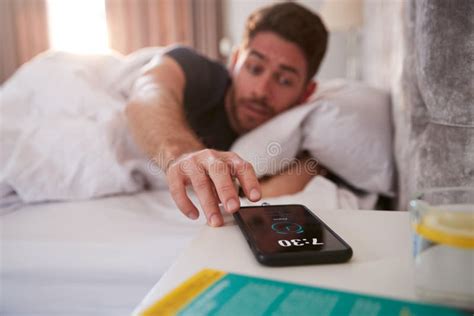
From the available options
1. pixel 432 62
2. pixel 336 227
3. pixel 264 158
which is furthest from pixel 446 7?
pixel 264 158

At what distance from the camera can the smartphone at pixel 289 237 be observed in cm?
34

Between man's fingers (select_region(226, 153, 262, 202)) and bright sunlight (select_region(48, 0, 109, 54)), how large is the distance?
9.89 ft

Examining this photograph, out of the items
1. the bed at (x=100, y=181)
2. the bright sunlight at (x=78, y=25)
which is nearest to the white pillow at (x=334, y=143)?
the bed at (x=100, y=181)

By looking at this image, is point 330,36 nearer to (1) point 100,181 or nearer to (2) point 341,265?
(1) point 100,181

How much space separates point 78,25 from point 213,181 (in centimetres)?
321

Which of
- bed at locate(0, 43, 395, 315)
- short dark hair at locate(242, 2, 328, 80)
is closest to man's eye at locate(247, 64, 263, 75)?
short dark hair at locate(242, 2, 328, 80)

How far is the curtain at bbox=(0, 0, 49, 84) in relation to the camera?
3223mm

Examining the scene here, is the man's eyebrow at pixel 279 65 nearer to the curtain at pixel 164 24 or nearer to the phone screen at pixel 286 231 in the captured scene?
the phone screen at pixel 286 231

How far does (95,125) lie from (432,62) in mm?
710

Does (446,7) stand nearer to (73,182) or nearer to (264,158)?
(264,158)

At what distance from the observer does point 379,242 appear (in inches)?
15.5

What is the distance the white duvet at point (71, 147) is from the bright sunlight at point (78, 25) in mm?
2199

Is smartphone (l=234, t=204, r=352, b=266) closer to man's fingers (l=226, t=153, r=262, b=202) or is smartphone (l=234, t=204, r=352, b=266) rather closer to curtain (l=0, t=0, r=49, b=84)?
man's fingers (l=226, t=153, r=262, b=202)

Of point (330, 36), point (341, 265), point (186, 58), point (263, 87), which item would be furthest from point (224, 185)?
point (330, 36)
